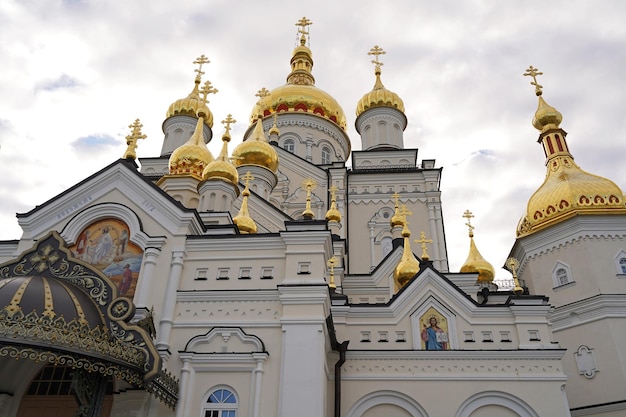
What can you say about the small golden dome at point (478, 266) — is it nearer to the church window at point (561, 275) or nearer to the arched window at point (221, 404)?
the church window at point (561, 275)

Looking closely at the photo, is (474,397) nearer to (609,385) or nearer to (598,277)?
(609,385)

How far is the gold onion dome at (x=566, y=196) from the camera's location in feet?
60.4

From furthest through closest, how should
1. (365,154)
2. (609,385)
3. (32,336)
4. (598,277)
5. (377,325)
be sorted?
(365,154), (598,277), (609,385), (377,325), (32,336)

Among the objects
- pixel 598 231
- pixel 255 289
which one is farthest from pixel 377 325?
pixel 598 231

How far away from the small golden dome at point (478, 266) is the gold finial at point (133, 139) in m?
12.6

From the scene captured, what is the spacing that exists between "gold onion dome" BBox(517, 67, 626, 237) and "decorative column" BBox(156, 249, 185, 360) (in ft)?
43.9

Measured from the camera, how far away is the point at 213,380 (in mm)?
10594

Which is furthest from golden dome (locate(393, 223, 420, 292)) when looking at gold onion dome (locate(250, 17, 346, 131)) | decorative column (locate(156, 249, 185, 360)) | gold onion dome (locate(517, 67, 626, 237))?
gold onion dome (locate(250, 17, 346, 131))

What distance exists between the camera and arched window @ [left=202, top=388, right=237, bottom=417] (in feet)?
33.7

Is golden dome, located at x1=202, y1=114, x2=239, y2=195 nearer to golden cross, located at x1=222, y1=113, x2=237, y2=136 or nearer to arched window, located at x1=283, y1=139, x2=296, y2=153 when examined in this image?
golden cross, located at x1=222, y1=113, x2=237, y2=136

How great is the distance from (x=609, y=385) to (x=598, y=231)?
507 centimetres

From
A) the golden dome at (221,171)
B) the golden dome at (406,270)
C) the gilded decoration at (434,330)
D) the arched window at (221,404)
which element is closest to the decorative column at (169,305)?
the arched window at (221,404)

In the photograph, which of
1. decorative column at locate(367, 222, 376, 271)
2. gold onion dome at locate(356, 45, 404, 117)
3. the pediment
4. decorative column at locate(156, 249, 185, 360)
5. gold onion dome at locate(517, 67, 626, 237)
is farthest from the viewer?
gold onion dome at locate(356, 45, 404, 117)

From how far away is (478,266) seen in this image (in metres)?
20.2
